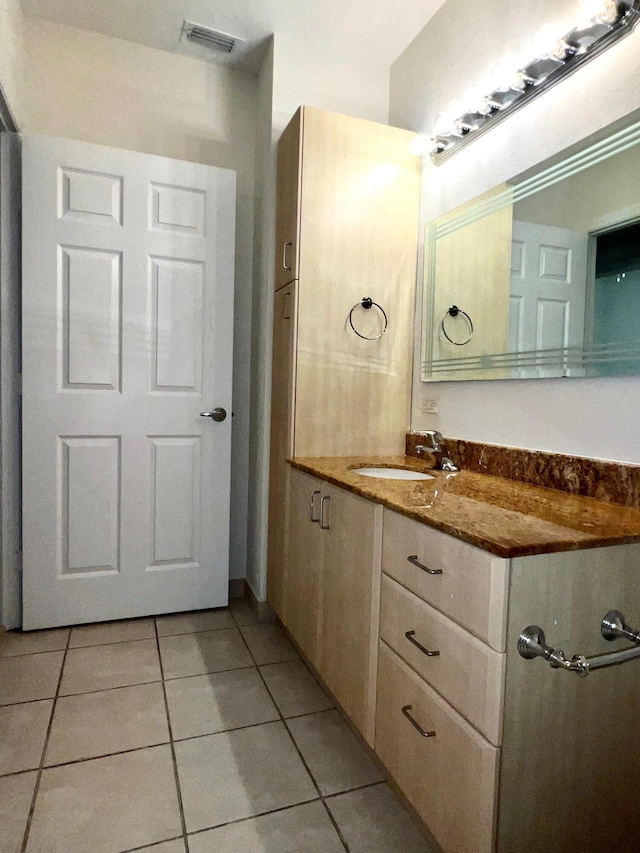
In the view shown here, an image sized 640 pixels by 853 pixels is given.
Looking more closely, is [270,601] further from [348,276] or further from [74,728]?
[348,276]

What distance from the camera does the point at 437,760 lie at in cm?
102

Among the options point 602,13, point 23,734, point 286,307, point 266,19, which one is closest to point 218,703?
point 23,734

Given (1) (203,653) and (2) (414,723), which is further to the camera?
(1) (203,653)

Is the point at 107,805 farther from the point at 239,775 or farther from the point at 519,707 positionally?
the point at 519,707

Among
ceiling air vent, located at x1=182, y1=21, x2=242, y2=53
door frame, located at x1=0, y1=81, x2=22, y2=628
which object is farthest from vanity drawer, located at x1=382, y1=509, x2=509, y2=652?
ceiling air vent, located at x1=182, y1=21, x2=242, y2=53

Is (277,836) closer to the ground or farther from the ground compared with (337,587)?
closer to the ground

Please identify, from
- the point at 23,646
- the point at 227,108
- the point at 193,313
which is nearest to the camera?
the point at 23,646

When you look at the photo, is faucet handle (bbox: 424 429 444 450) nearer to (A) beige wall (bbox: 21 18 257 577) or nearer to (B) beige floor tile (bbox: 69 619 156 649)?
(A) beige wall (bbox: 21 18 257 577)

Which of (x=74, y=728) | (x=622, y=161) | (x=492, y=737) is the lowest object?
(x=74, y=728)

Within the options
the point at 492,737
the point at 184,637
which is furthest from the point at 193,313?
the point at 492,737

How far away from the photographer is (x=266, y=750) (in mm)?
1441

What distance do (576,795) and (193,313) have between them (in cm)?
208

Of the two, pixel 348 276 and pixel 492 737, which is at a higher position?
pixel 348 276

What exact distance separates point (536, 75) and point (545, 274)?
1.87 ft
